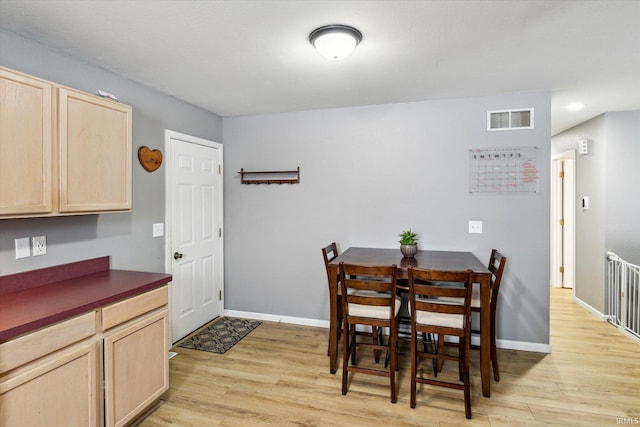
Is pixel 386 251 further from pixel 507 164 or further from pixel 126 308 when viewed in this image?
pixel 126 308

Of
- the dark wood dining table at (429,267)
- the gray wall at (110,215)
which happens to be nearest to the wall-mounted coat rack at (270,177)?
the gray wall at (110,215)

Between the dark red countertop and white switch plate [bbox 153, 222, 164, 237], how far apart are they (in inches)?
21.5

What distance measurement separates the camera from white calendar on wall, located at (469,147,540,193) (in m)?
3.20

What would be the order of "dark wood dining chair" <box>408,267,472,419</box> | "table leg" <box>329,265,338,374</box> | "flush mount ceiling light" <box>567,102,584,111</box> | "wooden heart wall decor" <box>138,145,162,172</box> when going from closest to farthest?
1. "dark wood dining chair" <box>408,267,472,419</box>
2. "table leg" <box>329,265,338,374</box>
3. "wooden heart wall decor" <box>138,145,162,172</box>
4. "flush mount ceiling light" <box>567,102,584,111</box>

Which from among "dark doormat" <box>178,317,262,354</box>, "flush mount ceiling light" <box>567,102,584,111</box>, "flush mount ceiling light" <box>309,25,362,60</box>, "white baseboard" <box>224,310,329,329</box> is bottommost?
"dark doormat" <box>178,317,262,354</box>

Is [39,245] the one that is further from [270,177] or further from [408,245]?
[408,245]

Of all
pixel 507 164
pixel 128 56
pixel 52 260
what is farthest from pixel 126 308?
pixel 507 164

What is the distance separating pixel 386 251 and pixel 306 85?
174 cm

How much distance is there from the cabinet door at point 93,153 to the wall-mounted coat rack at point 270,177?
1638 mm

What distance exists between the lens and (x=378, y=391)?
2.54m

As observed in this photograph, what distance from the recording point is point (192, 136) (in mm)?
3531

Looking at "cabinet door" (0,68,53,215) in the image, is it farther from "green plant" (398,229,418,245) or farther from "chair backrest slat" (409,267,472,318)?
"green plant" (398,229,418,245)

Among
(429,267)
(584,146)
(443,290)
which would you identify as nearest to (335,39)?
(443,290)

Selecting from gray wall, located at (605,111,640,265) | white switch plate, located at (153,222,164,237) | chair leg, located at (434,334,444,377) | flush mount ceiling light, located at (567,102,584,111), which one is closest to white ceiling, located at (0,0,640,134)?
flush mount ceiling light, located at (567,102,584,111)
